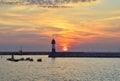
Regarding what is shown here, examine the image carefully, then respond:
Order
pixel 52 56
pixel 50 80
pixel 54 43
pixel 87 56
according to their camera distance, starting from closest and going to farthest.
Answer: pixel 50 80 < pixel 54 43 < pixel 52 56 < pixel 87 56

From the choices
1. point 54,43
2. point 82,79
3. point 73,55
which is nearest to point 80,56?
point 73,55

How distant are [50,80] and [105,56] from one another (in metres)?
122

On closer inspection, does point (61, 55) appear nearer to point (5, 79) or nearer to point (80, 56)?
point (80, 56)

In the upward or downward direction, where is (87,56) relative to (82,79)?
downward

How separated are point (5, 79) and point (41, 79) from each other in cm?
572

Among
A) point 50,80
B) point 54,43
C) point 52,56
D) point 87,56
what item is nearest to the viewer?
point 50,80

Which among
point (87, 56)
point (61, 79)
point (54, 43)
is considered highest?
point (61, 79)

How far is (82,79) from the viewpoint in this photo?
Result: 60094 mm

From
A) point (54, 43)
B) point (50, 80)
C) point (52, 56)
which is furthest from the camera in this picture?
point (52, 56)

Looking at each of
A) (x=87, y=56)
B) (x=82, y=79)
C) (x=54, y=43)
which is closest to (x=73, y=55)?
(x=87, y=56)

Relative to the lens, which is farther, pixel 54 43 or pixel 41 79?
pixel 54 43

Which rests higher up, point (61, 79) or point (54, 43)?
point (61, 79)

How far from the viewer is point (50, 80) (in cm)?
5756

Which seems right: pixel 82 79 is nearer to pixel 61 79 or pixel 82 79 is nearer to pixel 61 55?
pixel 61 79
